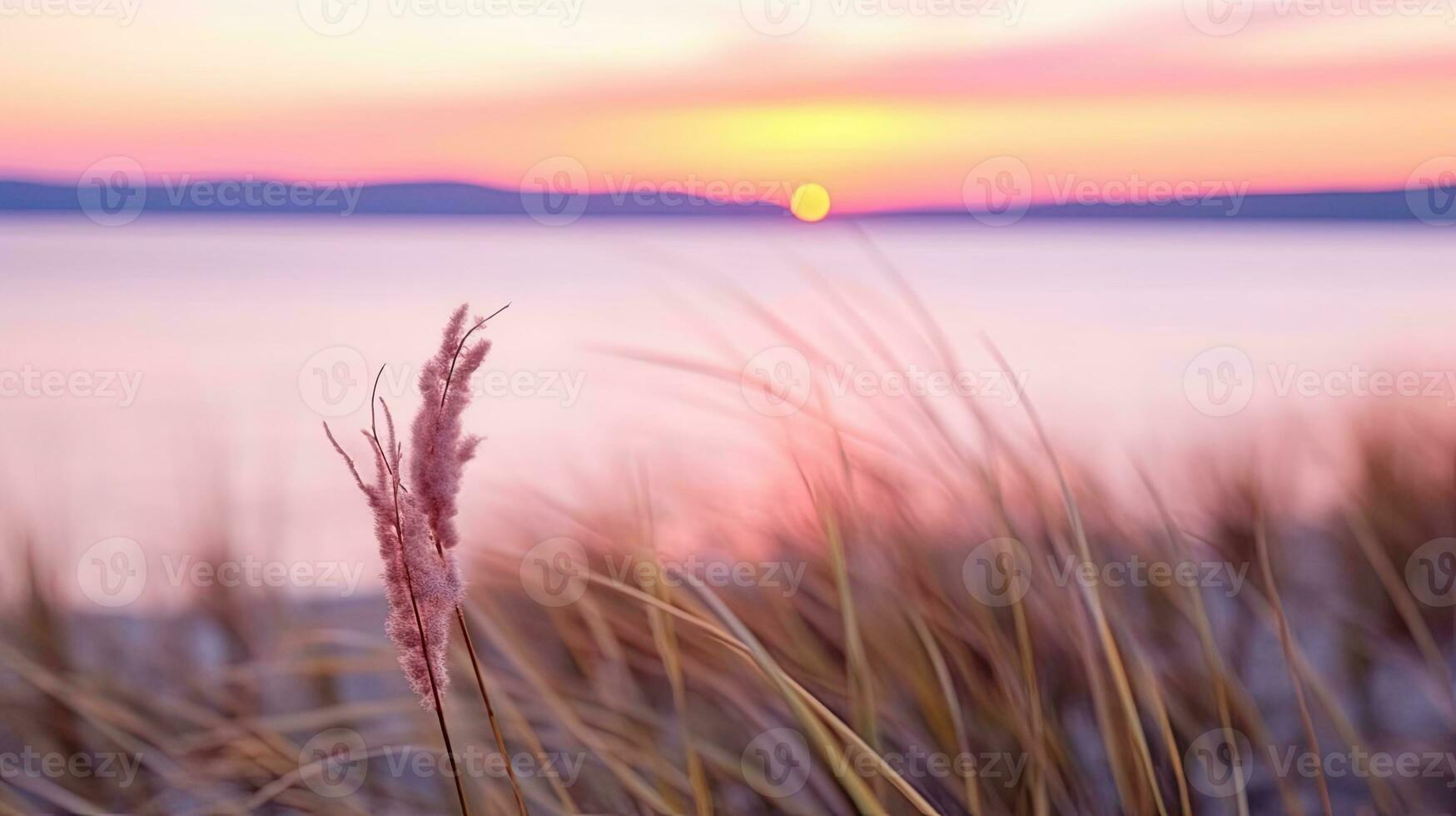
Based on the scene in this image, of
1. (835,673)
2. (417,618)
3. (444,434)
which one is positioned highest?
(444,434)

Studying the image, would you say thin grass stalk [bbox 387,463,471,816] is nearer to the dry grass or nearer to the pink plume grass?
the pink plume grass

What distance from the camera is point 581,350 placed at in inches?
141

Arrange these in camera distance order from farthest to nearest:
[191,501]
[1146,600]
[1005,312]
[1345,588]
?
1. [1005,312]
2. [191,501]
3. [1345,588]
4. [1146,600]

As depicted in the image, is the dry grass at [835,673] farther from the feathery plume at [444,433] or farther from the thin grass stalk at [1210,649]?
the feathery plume at [444,433]

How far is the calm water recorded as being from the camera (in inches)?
81.9

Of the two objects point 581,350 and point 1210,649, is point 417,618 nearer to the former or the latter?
point 1210,649

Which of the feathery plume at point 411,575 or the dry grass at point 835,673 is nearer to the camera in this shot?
the feathery plume at point 411,575

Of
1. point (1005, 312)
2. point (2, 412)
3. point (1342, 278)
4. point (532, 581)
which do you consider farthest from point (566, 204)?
point (1342, 278)

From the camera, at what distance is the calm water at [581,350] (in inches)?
81.9

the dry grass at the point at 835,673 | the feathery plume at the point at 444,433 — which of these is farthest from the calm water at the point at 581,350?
the feathery plume at the point at 444,433

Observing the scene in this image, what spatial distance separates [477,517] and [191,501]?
53cm

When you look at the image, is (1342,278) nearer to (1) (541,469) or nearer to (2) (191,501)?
(1) (541,469)

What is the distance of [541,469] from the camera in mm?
3037

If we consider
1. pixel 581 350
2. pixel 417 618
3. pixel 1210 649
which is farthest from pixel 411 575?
pixel 581 350
